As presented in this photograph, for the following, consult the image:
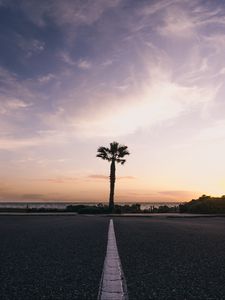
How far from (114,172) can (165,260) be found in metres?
50.5

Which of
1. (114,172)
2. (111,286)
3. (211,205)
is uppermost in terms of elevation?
(114,172)

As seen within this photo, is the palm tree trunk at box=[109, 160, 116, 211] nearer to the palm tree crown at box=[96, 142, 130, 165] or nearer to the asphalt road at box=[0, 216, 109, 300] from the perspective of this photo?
the palm tree crown at box=[96, 142, 130, 165]

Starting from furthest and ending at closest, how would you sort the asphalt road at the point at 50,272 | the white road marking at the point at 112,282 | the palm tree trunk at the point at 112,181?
the palm tree trunk at the point at 112,181 → the asphalt road at the point at 50,272 → the white road marking at the point at 112,282

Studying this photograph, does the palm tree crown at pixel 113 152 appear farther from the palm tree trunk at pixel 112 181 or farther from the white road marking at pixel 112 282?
the white road marking at pixel 112 282

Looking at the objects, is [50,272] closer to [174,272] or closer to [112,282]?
[112,282]

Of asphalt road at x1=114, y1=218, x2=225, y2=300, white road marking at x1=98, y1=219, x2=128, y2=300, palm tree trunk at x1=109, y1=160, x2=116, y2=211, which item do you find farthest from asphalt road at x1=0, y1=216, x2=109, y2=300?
palm tree trunk at x1=109, y1=160, x2=116, y2=211

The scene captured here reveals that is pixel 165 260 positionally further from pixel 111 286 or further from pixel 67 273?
pixel 111 286

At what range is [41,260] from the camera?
5.78 m

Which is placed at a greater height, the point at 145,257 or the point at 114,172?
the point at 114,172

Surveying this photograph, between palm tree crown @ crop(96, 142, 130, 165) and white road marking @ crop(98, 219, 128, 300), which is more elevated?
palm tree crown @ crop(96, 142, 130, 165)

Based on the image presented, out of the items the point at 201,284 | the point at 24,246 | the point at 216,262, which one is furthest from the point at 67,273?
the point at 24,246

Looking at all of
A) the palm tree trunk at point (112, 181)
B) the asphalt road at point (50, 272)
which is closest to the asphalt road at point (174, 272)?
the asphalt road at point (50, 272)

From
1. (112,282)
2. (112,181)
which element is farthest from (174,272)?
(112,181)

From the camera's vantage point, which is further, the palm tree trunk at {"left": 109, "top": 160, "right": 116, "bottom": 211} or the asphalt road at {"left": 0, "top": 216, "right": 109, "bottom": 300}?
the palm tree trunk at {"left": 109, "top": 160, "right": 116, "bottom": 211}
